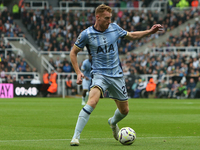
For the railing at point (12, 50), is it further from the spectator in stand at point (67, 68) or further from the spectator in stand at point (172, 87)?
the spectator in stand at point (172, 87)

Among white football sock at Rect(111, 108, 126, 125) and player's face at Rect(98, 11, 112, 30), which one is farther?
white football sock at Rect(111, 108, 126, 125)

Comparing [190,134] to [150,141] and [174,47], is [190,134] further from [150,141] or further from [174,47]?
[174,47]

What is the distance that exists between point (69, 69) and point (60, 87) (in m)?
1.97

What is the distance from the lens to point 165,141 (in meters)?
7.74

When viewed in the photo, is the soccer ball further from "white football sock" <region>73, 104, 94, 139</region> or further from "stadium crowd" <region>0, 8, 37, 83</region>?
"stadium crowd" <region>0, 8, 37, 83</region>

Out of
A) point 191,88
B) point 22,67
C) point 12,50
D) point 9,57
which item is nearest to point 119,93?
point 191,88

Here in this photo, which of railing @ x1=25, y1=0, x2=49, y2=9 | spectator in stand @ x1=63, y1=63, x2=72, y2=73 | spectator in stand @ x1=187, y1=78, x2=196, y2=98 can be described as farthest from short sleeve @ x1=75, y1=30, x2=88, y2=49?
railing @ x1=25, y1=0, x2=49, y2=9

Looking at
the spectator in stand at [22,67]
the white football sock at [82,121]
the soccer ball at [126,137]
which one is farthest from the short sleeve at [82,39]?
the spectator in stand at [22,67]

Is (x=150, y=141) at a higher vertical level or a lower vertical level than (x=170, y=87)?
higher

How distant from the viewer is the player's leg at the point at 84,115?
23.1 feet

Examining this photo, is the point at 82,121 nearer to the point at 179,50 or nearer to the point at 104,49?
the point at 104,49

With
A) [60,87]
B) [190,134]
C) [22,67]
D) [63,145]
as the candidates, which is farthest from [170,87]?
[63,145]

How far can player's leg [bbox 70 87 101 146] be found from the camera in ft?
23.1

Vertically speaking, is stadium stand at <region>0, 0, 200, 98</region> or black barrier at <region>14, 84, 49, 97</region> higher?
stadium stand at <region>0, 0, 200, 98</region>
